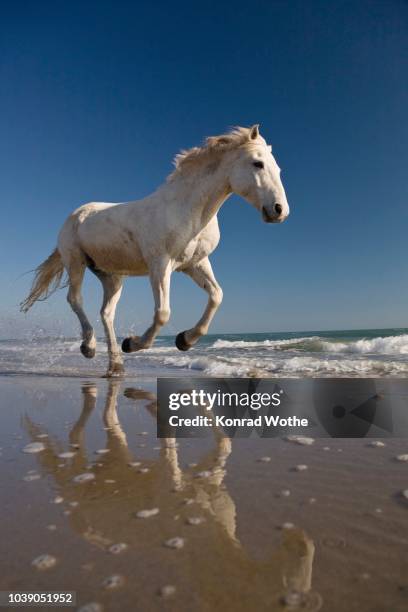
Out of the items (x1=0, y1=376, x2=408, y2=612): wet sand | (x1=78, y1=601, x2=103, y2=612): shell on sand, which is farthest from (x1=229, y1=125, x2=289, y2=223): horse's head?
(x1=78, y1=601, x2=103, y2=612): shell on sand

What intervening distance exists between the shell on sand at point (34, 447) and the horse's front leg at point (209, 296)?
237 cm

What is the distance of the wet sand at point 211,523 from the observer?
83 cm

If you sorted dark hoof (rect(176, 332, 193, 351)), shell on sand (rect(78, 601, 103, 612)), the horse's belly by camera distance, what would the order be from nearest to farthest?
shell on sand (rect(78, 601, 103, 612)) → the horse's belly → dark hoof (rect(176, 332, 193, 351))

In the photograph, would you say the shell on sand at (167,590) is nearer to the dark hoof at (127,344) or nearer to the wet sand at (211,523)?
the wet sand at (211,523)

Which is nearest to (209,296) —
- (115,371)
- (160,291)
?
(160,291)

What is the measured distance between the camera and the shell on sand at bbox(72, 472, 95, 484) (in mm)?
1481

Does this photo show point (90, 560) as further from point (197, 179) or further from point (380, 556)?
point (197, 179)

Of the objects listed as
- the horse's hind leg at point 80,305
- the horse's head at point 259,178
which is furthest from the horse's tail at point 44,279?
the horse's head at point 259,178

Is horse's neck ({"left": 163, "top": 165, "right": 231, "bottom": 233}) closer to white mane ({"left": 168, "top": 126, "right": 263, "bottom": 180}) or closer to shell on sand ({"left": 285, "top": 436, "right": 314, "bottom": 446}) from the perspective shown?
white mane ({"left": 168, "top": 126, "right": 263, "bottom": 180})

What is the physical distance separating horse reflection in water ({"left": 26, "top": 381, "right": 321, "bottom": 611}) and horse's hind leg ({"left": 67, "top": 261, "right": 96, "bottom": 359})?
3.26 metres

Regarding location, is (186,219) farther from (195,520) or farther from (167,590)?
(167,590)

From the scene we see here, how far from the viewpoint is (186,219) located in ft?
12.2

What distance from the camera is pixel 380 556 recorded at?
0.93 meters

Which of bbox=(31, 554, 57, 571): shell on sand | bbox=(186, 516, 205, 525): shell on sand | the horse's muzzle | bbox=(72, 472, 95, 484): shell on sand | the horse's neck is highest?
the horse's neck
